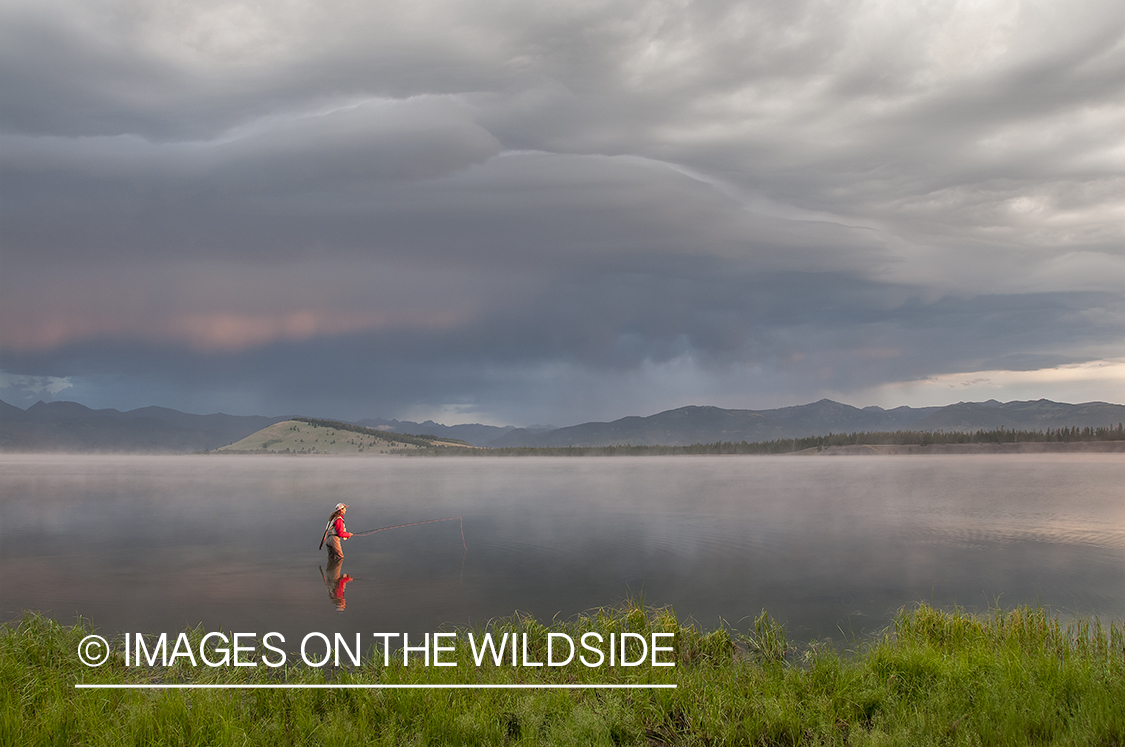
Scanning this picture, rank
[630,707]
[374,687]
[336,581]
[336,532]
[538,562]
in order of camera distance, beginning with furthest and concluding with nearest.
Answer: [538,562] < [336,532] < [336,581] < [374,687] < [630,707]

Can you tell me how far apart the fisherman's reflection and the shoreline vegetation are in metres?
9.70

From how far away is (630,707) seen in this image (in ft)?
30.3

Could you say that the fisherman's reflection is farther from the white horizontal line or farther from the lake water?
the white horizontal line

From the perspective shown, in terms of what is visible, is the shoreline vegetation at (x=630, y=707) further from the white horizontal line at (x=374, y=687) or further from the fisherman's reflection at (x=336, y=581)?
the fisherman's reflection at (x=336, y=581)

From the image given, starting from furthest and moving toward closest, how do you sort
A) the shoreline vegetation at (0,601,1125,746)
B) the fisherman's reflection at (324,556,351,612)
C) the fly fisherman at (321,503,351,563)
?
the fly fisherman at (321,503,351,563) < the fisherman's reflection at (324,556,351,612) < the shoreline vegetation at (0,601,1125,746)

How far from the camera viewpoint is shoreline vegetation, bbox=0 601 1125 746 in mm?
8141

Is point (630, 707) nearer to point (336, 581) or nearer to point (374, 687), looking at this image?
point (374, 687)

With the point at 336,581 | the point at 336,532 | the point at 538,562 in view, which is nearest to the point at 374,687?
the point at 336,581

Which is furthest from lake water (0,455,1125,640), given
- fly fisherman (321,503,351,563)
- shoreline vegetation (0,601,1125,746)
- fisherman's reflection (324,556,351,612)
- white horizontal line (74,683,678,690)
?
white horizontal line (74,683,678,690)

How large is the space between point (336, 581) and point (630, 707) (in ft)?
60.2

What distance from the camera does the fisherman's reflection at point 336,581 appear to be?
21.4m

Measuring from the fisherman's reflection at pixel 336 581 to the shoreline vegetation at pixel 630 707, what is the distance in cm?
970

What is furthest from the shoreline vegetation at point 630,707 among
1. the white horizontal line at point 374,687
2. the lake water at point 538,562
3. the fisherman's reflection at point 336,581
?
the fisherman's reflection at point 336,581

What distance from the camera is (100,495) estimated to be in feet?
222
